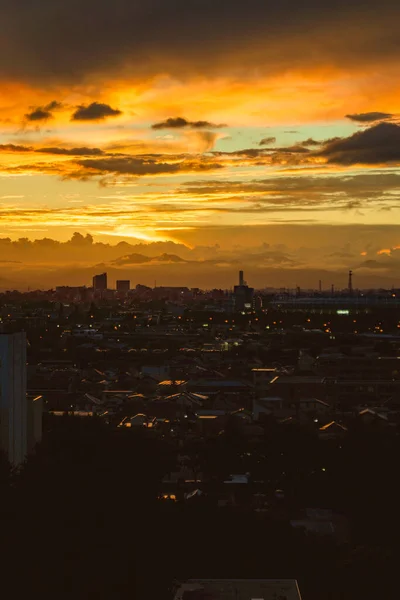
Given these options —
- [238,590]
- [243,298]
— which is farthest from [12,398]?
[243,298]

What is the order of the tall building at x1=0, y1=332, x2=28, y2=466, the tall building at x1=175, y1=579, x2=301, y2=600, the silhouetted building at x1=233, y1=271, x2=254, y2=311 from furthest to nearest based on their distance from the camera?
the silhouetted building at x1=233, y1=271, x2=254, y2=311 < the tall building at x1=0, y1=332, x2=28, y2=466 < the tall building at x1=175, y1=579, x2=301, y2=600

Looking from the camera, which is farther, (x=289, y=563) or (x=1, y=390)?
(x=1, y=390)

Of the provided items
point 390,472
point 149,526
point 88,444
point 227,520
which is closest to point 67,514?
point 149,526

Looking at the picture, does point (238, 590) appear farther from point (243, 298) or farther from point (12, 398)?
point (243, 298)

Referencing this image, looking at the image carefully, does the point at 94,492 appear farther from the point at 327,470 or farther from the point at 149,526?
the point at 327,470

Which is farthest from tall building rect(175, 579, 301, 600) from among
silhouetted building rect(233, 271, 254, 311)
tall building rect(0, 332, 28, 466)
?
silhouetted building rect(233, 271, 254, 311)

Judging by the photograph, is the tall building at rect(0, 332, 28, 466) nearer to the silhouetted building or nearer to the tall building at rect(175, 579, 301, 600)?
the tall building at rect(175, 579, 301, 600)

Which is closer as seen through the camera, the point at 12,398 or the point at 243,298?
the point at 12,398

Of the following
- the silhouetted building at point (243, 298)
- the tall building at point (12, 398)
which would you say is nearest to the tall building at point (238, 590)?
the tall building at point (12, 398)

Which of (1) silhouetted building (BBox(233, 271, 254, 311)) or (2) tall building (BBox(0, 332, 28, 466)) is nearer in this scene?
(2) tall building (BBox(0, 332, 28, 466))
